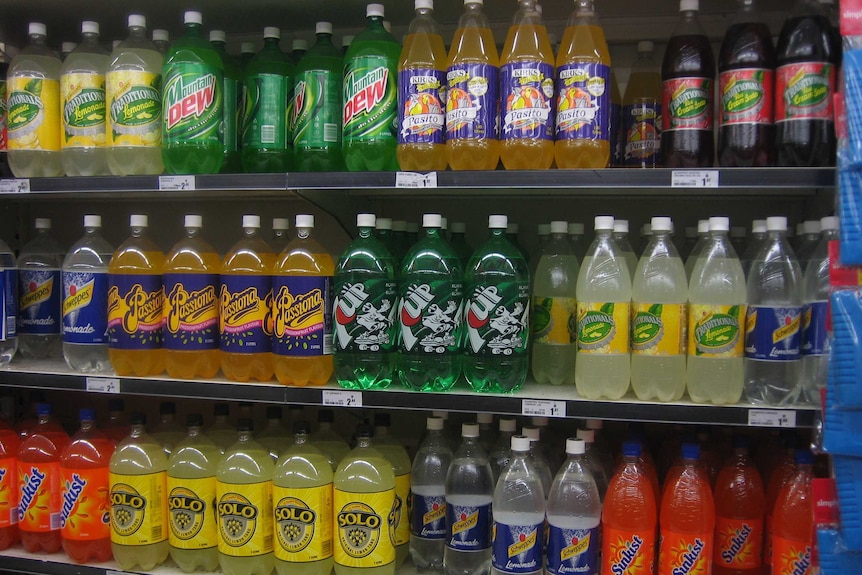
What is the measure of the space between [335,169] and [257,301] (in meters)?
0.47

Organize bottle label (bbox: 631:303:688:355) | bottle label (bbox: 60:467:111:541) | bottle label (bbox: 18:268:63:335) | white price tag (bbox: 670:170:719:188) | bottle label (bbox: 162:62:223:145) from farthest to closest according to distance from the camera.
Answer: bottle label (bbox: 18:268:63:335), bottle label (bbox: 60:467:111:541), bottle label (bbox: 162:62:223:145), bottle label (bbox: 631:303:688:355), white price tag (bbox: 670:170:719:188)

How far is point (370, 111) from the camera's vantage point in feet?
6.31

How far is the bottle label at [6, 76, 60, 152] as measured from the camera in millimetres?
2189

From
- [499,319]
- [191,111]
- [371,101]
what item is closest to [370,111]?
[371,101]

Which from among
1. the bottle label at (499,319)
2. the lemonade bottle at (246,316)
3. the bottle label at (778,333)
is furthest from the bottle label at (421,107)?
the bottle label at (778,333)

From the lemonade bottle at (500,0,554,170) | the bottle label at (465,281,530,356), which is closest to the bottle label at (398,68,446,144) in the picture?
the lemonade bottle at (500,0,554,170)

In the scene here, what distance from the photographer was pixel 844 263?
1544 millimetres

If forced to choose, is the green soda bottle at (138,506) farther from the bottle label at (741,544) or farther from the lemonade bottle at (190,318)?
the bottle label at (741,544)

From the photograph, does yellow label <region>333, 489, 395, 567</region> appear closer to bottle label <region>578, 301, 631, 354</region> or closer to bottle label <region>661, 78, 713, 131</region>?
bottle label <region>578, 301, 631, 354</region>

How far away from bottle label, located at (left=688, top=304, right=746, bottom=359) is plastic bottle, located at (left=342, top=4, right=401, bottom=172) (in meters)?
0.95

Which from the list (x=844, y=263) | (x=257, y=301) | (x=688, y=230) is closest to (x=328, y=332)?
(x=257, y=301)

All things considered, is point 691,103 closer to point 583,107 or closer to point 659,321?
point 583,107

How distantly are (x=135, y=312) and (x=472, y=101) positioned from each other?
3.96 feet

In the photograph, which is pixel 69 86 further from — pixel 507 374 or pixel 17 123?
pixel 507 374
